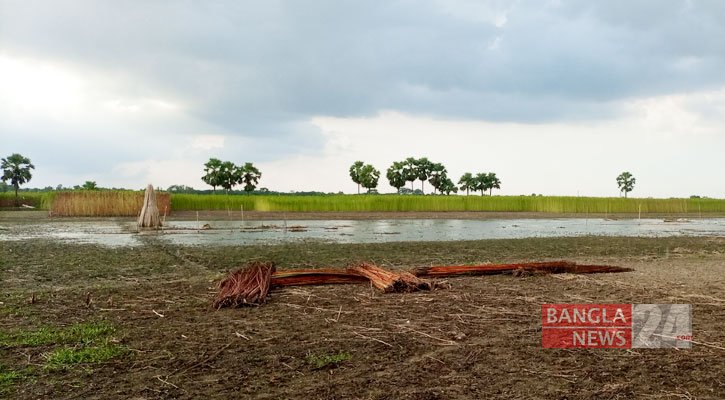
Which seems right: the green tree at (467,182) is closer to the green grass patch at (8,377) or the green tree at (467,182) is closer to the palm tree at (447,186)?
the palm tree at (447,186)

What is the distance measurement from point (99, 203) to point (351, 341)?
130ft

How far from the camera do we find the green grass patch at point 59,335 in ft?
16.4

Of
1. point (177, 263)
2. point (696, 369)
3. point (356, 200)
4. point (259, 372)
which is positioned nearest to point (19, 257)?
point (177, 263)

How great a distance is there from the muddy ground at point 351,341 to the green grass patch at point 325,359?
20mm

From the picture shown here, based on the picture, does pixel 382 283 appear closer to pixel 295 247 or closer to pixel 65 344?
pixel 65 344

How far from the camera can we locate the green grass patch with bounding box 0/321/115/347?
500cm

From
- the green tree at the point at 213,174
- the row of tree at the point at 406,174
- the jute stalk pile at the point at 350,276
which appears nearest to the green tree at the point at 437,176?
the row of tree at the point at 406,174

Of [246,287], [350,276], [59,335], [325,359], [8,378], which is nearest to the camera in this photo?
[8,378]

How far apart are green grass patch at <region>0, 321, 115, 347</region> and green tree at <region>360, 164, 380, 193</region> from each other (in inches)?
3801

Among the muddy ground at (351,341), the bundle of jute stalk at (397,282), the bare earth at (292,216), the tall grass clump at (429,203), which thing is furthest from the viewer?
the tall grass clump at (429,203)

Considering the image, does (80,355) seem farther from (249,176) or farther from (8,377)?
(249,176)

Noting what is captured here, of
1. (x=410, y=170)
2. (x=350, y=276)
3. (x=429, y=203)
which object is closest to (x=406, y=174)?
(x=410, y=170)

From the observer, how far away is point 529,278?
8836 millimetres

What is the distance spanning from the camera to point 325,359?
4.41m
